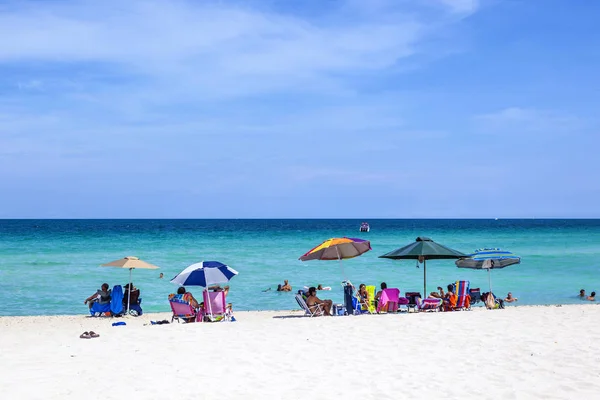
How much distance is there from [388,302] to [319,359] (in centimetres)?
627

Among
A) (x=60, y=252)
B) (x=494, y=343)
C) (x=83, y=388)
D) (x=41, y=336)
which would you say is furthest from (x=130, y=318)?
(x=60, y=252)

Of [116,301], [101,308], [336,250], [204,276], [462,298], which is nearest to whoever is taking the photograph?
[204,276]

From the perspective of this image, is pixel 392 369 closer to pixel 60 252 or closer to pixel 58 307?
pixel 58 307

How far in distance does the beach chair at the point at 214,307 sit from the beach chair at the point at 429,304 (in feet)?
15.9

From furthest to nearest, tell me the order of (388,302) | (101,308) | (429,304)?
(101,308)
(429,304)
(388,302)

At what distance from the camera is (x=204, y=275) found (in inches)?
552

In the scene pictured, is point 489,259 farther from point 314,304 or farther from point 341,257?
point 314,304

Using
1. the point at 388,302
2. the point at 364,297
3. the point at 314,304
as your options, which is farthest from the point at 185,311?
the point at 388,302

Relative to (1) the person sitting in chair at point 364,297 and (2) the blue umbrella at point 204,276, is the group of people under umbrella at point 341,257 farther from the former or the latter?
(1) the person sitting in chair at point 364,297

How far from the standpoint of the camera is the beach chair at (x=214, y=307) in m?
13.9

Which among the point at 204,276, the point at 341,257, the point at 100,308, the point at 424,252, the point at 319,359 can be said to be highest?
the point at 424,252

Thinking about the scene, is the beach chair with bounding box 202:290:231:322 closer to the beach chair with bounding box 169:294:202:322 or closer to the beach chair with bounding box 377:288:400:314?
the beach chair with bounding box 169:294:202:322

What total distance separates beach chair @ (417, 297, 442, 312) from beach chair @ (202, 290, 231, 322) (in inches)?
191

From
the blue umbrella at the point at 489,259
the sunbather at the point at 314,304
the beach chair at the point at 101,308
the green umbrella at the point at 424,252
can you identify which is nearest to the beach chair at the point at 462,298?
the blue umbrella at the point at 489,259
